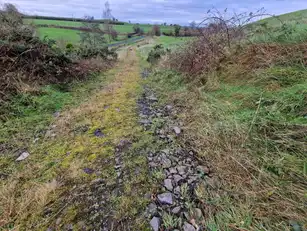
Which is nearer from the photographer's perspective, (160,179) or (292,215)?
(292,215)

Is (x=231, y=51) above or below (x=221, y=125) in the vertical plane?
above

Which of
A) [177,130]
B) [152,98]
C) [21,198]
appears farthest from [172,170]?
[152,98]

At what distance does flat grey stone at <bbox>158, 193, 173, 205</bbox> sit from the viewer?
1636mm

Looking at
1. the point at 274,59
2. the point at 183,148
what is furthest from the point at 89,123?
the point at 274,59

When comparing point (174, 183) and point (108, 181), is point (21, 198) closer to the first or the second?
point (108, 181)

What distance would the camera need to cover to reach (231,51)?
4.66 m

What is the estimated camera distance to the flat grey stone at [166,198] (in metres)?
1.64

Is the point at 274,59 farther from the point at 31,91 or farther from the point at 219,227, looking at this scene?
the point at 31,91

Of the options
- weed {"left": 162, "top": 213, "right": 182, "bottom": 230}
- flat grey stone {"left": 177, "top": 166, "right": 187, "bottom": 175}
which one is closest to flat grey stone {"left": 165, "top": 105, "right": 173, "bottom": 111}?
flat grey stone {"left": 177, "top": 166, "right": 187, "bottom": 175}

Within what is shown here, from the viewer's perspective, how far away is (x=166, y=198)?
5.49ft

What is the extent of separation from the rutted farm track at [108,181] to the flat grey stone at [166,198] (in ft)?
0.03

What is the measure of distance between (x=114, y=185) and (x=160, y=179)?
A: 0.54 m

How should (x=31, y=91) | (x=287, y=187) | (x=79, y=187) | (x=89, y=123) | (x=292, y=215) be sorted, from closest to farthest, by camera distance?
(x=292, y=215) → (x=287, y=187) → (x=79, y=187) → (x=89, y=123) → (x=31, y=91)

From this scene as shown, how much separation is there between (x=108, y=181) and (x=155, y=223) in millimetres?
740
